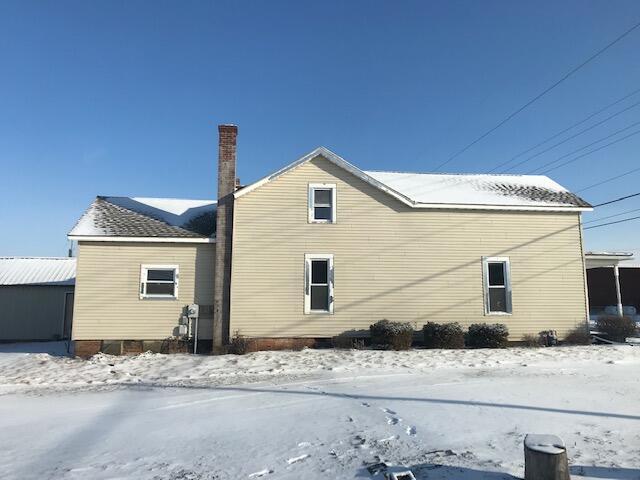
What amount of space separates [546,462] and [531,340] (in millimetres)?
12507

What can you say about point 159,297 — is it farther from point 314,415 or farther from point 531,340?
point 531,340

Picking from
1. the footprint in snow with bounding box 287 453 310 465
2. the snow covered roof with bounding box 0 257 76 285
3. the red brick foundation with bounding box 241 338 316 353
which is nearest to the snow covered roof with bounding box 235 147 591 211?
the red brick foundation with bounding box 241 338 316 353

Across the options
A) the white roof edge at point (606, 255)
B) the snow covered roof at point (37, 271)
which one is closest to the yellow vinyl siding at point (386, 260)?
the white roof edge at point (606, 255)

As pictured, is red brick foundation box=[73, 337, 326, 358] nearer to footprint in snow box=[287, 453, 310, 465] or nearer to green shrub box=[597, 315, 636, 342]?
footprint in snow box=[287, 453, 310, 465]

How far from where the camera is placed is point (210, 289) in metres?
15.9

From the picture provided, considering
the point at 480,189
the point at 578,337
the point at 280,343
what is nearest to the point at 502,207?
the point at 480,189

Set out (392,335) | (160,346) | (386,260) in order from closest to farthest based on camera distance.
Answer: (392,335) → (160,346) → (386,260)

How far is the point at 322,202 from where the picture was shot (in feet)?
54.3

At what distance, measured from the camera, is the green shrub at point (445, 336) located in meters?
15.2

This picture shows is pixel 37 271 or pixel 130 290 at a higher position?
pixel 37 271

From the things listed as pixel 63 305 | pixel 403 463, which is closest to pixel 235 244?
pixel 403 463

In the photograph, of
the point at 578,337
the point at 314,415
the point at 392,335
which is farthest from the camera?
the point at 578,337

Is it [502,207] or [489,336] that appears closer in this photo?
[489,336]

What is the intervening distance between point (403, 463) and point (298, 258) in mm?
10662
